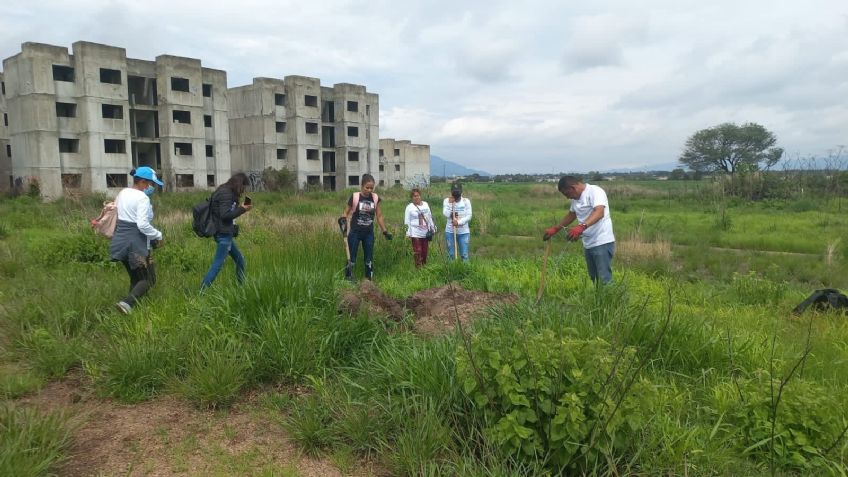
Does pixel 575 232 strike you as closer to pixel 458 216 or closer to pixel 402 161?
pixel 458 216

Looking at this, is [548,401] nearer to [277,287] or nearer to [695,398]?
[695,398]

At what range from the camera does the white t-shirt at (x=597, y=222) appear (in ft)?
19.5

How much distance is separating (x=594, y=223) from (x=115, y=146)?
117ft

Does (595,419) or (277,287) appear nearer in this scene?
(595,419)

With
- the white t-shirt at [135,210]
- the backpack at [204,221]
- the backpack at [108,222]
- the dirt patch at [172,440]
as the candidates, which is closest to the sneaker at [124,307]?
the white t-shirt at [135,210]

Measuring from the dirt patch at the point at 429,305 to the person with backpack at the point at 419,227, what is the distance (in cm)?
244

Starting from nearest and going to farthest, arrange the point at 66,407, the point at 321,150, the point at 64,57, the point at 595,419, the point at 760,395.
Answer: the point at 595,419, the point at 760,395, the point at 66,407, the point at 64,57, the point at 321,150

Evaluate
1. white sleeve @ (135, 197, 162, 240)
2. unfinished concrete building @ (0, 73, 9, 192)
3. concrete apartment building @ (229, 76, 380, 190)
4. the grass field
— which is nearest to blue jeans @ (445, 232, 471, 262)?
the grass field

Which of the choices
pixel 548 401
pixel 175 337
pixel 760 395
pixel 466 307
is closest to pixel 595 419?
pixel 548 401

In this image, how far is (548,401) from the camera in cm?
275

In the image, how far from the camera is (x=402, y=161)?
2638 inches

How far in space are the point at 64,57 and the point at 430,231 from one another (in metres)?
32.9

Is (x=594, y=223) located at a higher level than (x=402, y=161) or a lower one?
lower

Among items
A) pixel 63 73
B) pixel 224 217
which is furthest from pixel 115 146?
pixel 224 217
